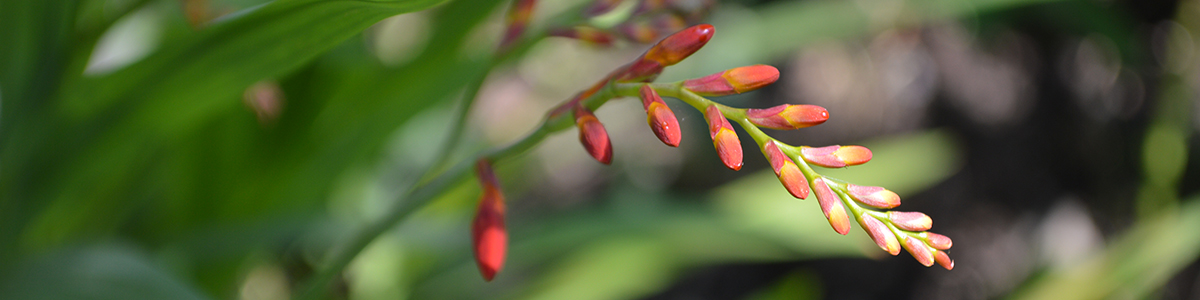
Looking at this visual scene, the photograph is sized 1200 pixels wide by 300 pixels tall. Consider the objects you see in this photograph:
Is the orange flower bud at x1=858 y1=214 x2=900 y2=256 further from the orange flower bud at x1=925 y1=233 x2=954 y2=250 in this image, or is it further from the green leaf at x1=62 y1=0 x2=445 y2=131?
the green leaf at x1=62 y1=0 x2=445 y2=131

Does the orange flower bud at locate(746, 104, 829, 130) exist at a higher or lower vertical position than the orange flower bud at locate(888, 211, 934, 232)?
higher

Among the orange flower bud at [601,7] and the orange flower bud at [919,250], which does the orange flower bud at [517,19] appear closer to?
the orange flower bud at [601,7]

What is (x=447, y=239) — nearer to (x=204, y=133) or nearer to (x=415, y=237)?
(x=415, y=237)

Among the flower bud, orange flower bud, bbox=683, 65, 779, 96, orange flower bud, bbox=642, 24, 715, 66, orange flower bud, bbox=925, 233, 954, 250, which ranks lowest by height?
orange flower bud, bbox=925, 233, 954, 250

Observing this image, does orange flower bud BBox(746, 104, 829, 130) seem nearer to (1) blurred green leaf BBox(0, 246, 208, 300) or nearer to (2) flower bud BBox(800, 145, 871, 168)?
(2) flower bud BBox(800, 145, 871, 168)

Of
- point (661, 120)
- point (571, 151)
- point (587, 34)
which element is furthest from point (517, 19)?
point (571, 151)

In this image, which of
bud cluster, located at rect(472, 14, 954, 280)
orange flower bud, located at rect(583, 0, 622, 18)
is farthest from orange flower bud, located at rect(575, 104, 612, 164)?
orange flower bud, located at rect(583, 0, 622, 18)

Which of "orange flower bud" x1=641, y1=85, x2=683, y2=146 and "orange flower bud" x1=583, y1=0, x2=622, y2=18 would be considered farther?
"orange flower bud" x1=583, y1=0, x2=622, y2=18
